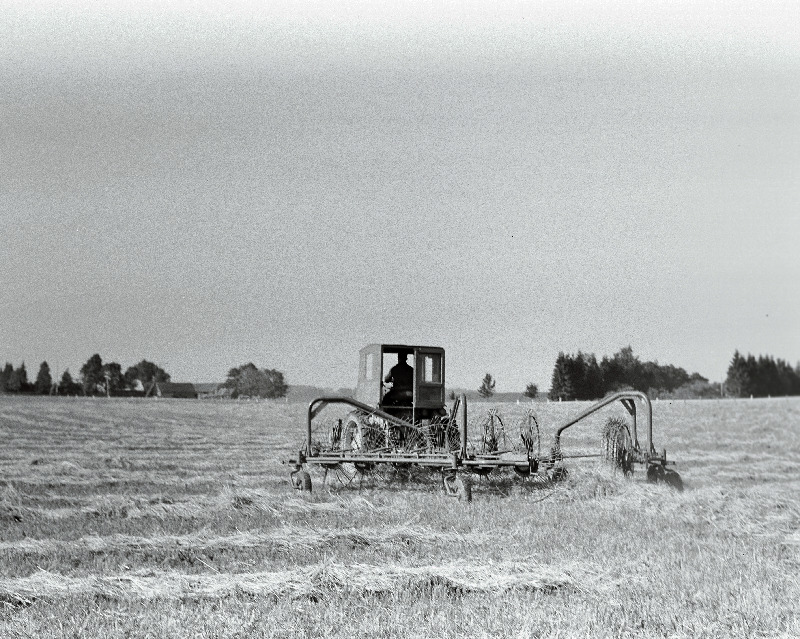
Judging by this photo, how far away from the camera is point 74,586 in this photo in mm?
6410

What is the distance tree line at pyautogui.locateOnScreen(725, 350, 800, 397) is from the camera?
10586 millimetres

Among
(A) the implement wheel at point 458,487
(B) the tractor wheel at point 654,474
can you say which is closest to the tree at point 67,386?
(A) the implement wheel at point 458,487

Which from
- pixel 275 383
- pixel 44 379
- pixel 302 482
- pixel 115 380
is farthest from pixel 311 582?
pixel 302 482

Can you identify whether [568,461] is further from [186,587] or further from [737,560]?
[186,587]

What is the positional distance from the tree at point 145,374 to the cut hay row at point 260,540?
3512 mm

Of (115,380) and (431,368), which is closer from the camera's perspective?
(115,380)

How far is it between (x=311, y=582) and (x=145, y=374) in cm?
581

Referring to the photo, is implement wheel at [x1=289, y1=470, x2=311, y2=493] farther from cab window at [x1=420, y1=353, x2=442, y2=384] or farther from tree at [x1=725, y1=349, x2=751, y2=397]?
tree at [x1=725, y1=349, x2=751, y2=397]

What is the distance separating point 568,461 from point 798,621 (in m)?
10.5

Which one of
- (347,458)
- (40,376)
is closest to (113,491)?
(40,376)

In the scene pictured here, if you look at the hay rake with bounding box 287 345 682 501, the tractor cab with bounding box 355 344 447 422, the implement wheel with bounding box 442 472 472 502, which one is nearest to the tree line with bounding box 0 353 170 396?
the hay rake with bounding box 287 345 682 501

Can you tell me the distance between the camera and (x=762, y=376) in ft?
36.4

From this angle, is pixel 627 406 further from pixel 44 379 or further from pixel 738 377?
pixel 44 379

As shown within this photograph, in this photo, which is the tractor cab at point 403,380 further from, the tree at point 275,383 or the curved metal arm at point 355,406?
the tree at point 275,383
